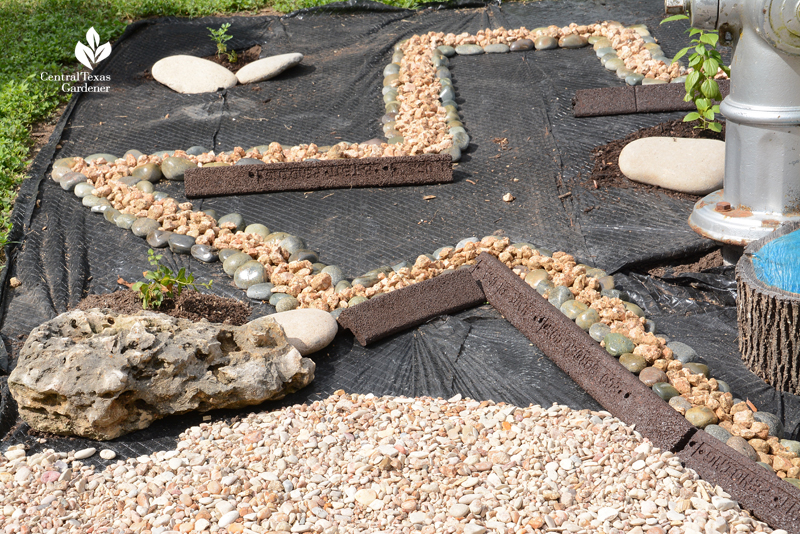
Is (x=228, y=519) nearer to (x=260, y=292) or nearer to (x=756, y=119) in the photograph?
(x=260, y=292)

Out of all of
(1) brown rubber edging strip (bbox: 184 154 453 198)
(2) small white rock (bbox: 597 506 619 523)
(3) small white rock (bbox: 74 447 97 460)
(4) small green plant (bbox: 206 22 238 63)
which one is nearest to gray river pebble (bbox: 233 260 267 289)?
(1) brown rubber edging strip (bbox: 184 154 453 198)

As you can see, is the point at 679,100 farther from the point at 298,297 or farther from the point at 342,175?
the point at 298,297

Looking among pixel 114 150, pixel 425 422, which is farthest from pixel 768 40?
pixel 114 150

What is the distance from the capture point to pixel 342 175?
4695 millimetres

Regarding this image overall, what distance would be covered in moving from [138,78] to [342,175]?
2626 mm

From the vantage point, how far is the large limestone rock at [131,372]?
2.81 m

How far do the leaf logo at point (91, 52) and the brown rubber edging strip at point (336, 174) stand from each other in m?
2.56

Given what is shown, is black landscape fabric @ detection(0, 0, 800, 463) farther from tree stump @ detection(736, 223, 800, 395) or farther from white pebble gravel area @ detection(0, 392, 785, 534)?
white pebble gravel area @ detection(0, 392, 785, 534)

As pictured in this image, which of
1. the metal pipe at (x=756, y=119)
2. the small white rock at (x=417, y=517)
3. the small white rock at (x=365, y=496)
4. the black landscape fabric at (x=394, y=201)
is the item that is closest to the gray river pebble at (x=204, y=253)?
the black landscape fabric at (x=394, y=201)

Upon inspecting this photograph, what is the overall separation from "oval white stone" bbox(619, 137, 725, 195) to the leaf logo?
464 centimetres

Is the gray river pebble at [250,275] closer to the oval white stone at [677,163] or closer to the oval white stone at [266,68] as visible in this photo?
the oval white stone at [677,163]

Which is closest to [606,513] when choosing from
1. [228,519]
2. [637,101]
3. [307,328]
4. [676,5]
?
[228,519]

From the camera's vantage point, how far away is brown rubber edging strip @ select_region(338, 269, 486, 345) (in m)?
3.40

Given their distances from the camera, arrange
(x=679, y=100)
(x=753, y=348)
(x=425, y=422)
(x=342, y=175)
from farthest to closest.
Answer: (x=679, y=100), (x=342, y=175), (x=753, y=348), (x=425, y=422)
